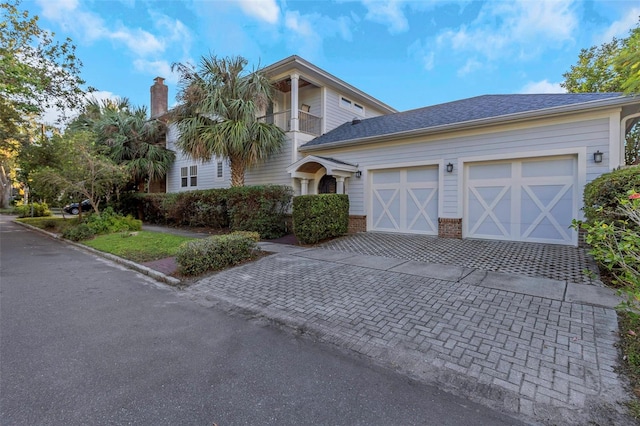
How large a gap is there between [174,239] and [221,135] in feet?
13.9

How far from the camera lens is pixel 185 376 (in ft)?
8.60

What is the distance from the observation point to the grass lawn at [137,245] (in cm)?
781

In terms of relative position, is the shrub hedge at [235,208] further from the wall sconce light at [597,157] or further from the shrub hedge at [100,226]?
the wall sconce light at [597,157]

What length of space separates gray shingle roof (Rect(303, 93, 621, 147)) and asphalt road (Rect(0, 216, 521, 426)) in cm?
845

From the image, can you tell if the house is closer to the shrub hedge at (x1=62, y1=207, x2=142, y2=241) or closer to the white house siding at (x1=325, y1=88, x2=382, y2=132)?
the white house siding at (x1=325, y1=88, x2=382, y2=132)

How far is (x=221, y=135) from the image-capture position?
11.0m

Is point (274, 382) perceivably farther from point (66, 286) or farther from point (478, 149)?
point (478, 149)

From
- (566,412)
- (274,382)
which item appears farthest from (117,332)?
(566,412)

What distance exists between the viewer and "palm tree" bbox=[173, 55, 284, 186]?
11203 mm

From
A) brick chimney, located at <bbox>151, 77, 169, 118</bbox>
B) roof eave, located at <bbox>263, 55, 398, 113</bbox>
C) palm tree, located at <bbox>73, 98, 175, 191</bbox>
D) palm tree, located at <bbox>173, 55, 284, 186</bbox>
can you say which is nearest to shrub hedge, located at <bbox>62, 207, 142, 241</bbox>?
palm tree, located at <bbox>73, 98, 175, 191</bbox>

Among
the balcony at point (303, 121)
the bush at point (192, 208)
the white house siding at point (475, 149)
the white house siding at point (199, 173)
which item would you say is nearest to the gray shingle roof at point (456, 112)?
the white house siding at point (475, 149)

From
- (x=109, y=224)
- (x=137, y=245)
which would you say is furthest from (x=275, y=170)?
(x=109, y=224)

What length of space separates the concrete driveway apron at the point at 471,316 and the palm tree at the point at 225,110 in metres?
5.99

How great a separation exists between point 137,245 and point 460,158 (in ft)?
34.6
